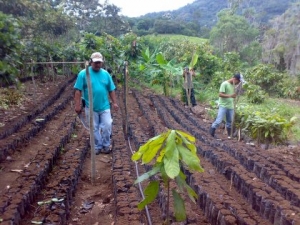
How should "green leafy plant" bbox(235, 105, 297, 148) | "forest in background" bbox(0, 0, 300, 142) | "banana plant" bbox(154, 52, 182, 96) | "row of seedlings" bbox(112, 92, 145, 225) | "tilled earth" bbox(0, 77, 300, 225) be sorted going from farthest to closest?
"banana plant" bbox(154, 52, 182, 96) < "forest in background" bbox(0, 0, 300, 142) < "green leafy plant" bbox(235, 105, 297, 148) < "tilled earth" bbox(0, 77, 300, 225) < "row of seedlings" bbox(112, 92, 145, 225)

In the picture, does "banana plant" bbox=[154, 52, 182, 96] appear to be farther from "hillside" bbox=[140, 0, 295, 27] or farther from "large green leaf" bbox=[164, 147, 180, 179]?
"hillside" bbox=[140, 0, 295, 27]

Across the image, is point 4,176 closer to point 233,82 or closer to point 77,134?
point 77,134

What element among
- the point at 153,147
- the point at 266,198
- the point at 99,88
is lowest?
the point at 266,198

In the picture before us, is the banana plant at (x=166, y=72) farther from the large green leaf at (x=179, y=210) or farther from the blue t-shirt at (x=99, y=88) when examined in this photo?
the large green leaf at (x=179, y=210)

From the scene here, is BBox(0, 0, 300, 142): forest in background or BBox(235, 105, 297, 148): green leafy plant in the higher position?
BBox(0, 0, 300, 142): forest in background

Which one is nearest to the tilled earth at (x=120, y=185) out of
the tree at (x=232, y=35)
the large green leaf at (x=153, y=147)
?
the large green leaf at (x=153, y=147)

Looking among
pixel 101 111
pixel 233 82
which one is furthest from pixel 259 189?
pixel 233 82

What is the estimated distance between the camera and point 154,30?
47.0 m

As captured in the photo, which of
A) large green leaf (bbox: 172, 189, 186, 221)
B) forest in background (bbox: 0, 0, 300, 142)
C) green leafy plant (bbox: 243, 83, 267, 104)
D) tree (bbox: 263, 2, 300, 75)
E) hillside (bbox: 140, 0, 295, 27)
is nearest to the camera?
large green leaf (bbox: 172, 189, 186, 221)

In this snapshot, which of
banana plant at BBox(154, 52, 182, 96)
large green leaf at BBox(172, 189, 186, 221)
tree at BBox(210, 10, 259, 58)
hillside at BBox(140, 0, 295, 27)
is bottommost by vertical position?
large green leaf at BBox(172, 189, 186, 221)

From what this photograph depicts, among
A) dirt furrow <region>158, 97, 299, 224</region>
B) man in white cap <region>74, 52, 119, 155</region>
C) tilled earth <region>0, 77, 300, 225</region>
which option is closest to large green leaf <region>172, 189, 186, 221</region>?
tilled earth <region>0, 77, 300, 225</region>

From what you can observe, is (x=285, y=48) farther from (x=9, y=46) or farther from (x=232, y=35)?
(x=9, y=46)

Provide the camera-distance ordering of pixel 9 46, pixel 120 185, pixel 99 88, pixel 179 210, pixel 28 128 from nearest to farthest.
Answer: pixel 179 210
pixel 120 185
pixel 99 88
pixel 9 46
pixel 28 128

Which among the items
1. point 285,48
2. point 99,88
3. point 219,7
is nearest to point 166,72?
point 99,88
